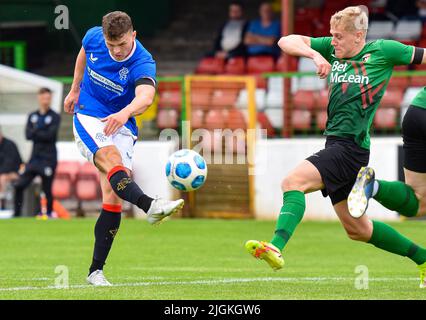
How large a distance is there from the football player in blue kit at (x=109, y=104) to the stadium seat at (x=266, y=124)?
9.51m

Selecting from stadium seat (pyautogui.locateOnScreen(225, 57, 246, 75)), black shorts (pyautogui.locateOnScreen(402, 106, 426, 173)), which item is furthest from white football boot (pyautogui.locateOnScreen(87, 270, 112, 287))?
stadium seat (pyautogui.locateOnScreen(225, 57, 246, 75))

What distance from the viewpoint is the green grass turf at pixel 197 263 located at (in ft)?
27.2

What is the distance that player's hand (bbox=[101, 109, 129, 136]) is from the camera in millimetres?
8242

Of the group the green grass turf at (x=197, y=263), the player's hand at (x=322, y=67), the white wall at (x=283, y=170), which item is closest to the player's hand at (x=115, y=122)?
the green grass turf at (x=197, y=263)

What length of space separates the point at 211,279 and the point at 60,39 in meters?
16.8

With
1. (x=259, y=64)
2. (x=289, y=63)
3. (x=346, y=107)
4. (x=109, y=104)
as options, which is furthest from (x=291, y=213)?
(x=259, y=64)

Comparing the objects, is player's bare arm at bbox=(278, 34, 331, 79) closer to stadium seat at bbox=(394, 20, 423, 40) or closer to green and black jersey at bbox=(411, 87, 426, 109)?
green and black jersey at bbox=(411, 87, 426, 109)

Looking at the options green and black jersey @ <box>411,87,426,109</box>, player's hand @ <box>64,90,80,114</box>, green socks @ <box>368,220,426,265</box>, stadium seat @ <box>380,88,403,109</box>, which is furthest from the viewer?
stadium seat @ <box>380,88,403,109</box>

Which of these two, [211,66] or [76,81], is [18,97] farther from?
[76,81]

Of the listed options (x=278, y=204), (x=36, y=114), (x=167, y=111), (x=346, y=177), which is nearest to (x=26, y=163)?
(x=36, y=114)

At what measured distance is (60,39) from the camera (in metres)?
25.6

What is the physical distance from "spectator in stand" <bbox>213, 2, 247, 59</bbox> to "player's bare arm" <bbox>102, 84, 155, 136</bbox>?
13.4m

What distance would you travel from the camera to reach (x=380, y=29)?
21453 millimetres
